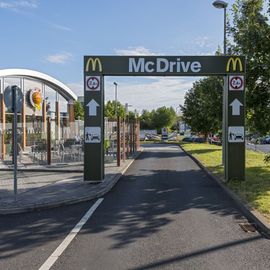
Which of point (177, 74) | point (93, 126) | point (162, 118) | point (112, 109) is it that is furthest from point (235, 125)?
point (162, 118)

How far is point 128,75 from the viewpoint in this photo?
48.4 ft

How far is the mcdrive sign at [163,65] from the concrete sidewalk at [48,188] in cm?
356

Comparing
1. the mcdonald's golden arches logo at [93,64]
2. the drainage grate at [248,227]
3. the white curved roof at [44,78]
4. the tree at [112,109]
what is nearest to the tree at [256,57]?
the mcdonald's golden arches logo at [93,64]

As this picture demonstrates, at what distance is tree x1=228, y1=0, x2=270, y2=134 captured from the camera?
626 inches

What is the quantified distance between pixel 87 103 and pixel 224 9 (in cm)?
1028

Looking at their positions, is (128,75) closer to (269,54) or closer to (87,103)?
(87,103)

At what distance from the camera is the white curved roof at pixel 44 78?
106ft

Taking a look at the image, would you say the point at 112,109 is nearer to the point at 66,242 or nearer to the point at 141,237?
the point at 141,237

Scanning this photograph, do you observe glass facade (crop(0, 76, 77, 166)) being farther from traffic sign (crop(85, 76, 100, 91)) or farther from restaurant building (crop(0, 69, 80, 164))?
traffic sign (crop(85, 76, 100, 91))

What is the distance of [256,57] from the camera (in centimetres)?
1642

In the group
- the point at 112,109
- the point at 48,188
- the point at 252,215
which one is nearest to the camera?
the point at 252,215

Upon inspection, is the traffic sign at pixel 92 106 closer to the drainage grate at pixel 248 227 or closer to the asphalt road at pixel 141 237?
the asphalt road at pixel 141 237

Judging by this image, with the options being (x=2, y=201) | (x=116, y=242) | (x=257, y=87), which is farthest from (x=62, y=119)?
(x=116, y=242)

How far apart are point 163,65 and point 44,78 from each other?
991 inches
